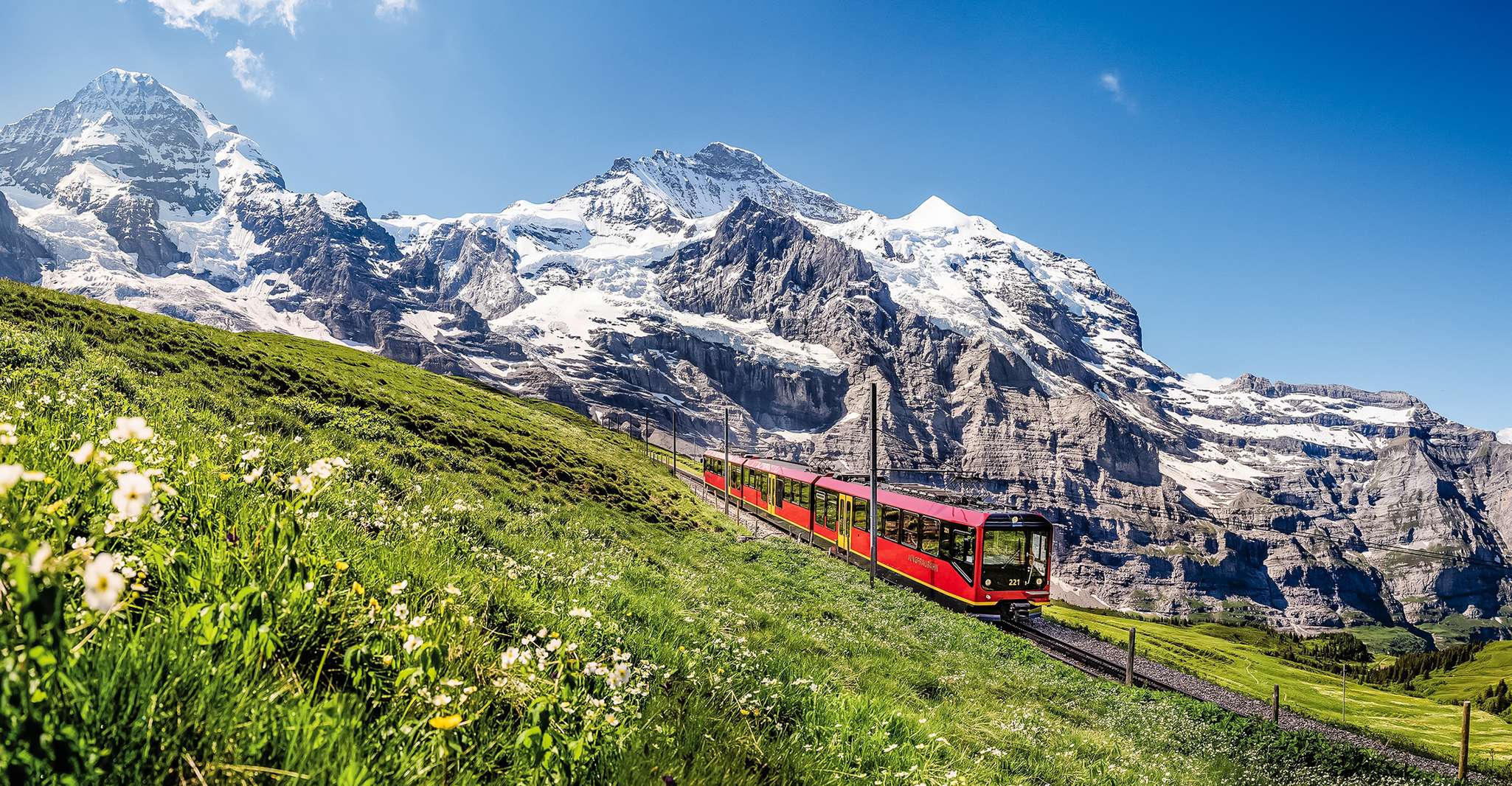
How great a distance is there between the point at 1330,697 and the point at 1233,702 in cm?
2573

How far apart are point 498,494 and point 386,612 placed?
556 inches

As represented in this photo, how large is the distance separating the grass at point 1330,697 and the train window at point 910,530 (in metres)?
17.6

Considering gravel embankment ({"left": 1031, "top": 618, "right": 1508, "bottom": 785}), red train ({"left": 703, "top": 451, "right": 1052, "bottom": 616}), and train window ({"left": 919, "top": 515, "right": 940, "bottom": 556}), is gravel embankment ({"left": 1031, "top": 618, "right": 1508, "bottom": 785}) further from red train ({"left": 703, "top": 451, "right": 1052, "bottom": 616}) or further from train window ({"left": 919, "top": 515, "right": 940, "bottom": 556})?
train window ({"left": 919, "top": 515, "right": 940, "bottom": 556})

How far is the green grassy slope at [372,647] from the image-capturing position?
192 centimetres

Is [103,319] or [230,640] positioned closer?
[230,640]

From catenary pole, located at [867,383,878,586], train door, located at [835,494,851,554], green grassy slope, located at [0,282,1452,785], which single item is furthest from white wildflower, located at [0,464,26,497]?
train door, located at [835,494,851,554]

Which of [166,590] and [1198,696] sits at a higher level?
[166,590]

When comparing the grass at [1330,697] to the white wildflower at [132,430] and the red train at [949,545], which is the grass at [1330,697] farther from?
the white wildflower at [132,430]

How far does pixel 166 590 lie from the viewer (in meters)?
3.04

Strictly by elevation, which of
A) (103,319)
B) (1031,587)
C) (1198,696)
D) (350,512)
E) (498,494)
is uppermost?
(103,319)

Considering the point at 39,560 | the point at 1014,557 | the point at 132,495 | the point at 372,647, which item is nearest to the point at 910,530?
the point at 1014,557

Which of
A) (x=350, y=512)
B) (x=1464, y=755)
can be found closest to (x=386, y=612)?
(x=350, y=512)

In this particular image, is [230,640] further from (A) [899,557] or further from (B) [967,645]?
(A) [899,557]

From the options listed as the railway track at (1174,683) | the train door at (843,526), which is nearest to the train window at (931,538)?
the railway track at (1174,683)
